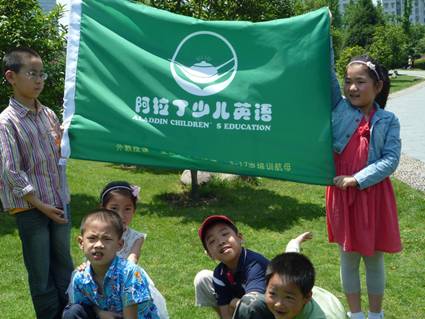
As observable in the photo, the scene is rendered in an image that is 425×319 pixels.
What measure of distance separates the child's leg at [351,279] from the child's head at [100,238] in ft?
4.84

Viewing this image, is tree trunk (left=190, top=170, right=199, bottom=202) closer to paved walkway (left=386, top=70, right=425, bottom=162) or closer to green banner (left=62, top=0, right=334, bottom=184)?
green banner (left=62, top=0, right=334, bottom=184)

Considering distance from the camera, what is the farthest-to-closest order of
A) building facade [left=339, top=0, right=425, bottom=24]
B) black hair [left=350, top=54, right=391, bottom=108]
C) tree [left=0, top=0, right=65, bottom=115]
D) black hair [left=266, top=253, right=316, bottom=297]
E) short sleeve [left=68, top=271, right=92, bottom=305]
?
building facade [left=339, top=0, right=425, bottom=24]
tree [left=0, top=0, right=65, bottom=115]
black hair [left=350, top=54, right=391, bottom=108]
short sleeve [left=68, top=271, right=92, bottom=305]
black hair [left=266, top=253, right=316, bottom=297]

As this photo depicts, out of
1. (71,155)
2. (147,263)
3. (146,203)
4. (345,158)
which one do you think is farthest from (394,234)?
(146,203)

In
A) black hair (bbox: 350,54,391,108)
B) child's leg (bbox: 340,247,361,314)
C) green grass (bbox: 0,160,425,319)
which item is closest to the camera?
black hair (bbox: 350,54,391,108)

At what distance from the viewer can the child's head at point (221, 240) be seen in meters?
3.14

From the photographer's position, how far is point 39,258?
3.56 meters

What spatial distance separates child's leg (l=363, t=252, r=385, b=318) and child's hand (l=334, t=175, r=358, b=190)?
1.71 ft

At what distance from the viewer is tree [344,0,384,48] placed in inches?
1932

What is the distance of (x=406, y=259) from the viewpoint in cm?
541

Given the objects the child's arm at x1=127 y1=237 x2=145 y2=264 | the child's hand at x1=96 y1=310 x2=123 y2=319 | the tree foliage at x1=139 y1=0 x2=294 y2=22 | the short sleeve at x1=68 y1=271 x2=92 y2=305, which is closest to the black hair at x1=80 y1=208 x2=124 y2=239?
the short sleeve at x1=68 y1=271 x2=92 y2=305

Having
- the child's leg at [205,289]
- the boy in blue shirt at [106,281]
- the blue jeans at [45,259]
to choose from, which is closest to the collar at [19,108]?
the blue jeans at [45,259]

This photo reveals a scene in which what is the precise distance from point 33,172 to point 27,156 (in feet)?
0.35

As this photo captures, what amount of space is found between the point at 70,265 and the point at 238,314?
141 centimetres

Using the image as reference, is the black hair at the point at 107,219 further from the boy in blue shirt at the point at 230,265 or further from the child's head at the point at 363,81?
the child's head at the point at 363,81
